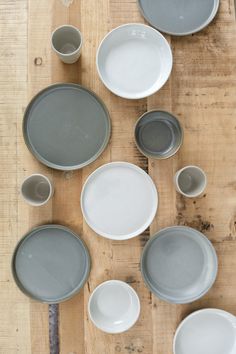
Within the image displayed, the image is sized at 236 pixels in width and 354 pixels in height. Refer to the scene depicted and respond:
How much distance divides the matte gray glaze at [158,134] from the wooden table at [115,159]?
0.03m

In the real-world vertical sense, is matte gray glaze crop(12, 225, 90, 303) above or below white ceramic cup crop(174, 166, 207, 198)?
below

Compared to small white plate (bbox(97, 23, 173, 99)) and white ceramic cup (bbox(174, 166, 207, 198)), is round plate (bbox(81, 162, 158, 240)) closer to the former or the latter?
white ceramic cup (bbox(174, 166, 207, 198))

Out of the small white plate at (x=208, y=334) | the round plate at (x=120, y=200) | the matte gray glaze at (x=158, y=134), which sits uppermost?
the matte gray glaze at (x=158, y=134)

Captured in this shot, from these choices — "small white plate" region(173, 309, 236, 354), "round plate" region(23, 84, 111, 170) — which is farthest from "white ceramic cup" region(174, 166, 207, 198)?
"small white plate" region(173, 309, 236, 354)

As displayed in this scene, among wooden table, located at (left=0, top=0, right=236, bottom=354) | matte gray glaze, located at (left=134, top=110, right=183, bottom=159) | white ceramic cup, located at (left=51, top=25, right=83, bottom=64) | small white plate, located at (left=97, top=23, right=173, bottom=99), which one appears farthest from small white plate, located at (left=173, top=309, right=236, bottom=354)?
white ceramic cup, located at (left=51, top=25, right=83, bottom=64)

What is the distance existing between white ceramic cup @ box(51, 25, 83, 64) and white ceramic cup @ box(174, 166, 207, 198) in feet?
1.50

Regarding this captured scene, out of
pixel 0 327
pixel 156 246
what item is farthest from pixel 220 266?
pixel 0 327

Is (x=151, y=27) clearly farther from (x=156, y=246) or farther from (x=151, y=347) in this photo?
(x=151, y=347)

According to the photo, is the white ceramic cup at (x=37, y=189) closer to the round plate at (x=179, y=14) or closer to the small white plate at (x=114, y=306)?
the small white plate at (x=114, y=306)

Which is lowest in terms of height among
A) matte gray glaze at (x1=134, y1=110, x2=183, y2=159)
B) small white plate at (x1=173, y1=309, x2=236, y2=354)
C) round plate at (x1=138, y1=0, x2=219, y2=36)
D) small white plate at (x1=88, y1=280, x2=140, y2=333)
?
small white plate at (x1=173, y1=309, x2=236, y2=354)

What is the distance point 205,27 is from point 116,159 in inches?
19.6

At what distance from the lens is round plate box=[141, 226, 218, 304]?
111 centimetres

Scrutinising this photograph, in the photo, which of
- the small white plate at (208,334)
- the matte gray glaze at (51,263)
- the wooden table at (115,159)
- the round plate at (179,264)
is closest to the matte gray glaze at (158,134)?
the wooden table at (115,159)

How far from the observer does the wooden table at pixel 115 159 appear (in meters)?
1.10
